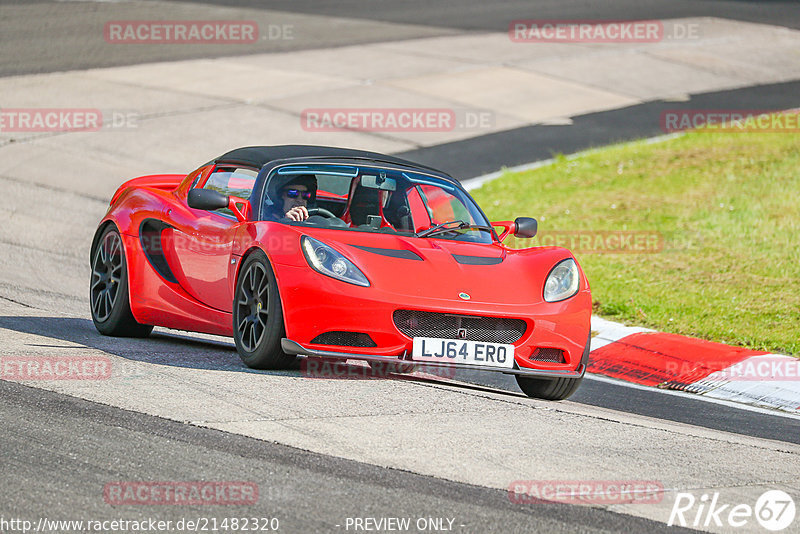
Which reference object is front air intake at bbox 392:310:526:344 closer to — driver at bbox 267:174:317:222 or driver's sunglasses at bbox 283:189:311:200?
driver at bbox 267:174:317:222

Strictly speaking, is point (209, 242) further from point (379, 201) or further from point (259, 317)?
point (379, 201)

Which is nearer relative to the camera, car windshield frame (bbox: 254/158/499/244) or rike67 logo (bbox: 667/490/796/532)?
rike67 logo (bbox: 667/490/796/532)

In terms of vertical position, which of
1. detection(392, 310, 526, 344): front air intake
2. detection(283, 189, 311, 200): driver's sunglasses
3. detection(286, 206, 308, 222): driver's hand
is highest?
detection(283, 189, 311, 200): driver's sunglasses

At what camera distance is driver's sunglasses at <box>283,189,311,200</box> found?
784 centimetres

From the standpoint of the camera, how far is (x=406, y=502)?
15.3ft

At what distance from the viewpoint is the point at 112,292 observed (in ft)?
28.3

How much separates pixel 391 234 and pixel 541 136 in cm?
1184

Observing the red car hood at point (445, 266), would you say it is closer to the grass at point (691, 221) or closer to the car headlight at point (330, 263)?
the car headlight at point (330, 263)

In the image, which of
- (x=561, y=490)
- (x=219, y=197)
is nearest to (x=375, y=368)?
(x=219, y=197)

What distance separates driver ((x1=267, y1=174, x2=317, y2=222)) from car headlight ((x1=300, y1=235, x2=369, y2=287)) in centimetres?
71

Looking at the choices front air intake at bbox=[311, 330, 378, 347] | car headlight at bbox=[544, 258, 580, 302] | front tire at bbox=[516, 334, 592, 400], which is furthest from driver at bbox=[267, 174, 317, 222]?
front tire at bbox=[516, 334, 592, 400]

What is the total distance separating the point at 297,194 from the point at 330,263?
3.64 ft

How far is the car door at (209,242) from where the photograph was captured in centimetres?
766

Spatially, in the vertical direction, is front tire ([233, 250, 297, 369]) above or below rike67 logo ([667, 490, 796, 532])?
above
